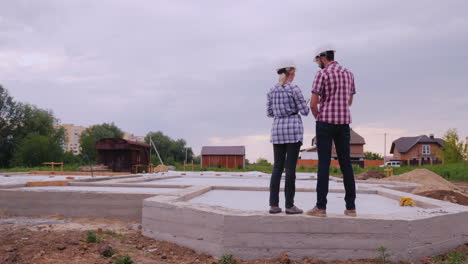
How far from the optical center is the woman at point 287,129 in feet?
12.7

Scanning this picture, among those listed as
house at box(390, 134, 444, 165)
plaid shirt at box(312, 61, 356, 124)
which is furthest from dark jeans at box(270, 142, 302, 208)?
house at box(390, 134, 444, 165)

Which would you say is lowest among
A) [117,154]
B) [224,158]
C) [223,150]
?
[224,158]

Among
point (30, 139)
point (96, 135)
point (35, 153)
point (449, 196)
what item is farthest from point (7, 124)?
point (449, 196)

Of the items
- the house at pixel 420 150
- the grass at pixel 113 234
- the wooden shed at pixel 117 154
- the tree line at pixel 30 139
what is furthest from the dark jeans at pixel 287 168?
the house at pixel 420 150

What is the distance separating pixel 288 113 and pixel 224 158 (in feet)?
114

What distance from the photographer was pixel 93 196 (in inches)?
250

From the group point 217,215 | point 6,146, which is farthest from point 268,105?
point 6,146

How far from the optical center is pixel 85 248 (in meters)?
4.07

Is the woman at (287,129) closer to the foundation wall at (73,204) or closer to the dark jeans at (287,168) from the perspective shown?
the dark jeans at (287,168)

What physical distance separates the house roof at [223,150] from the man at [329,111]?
114 ft

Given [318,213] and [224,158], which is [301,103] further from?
[224,158]

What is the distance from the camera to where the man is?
12.3 ft

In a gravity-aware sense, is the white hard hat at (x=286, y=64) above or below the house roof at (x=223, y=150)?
above

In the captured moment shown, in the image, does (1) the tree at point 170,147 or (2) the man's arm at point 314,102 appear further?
(1) the tree at point 170,147
